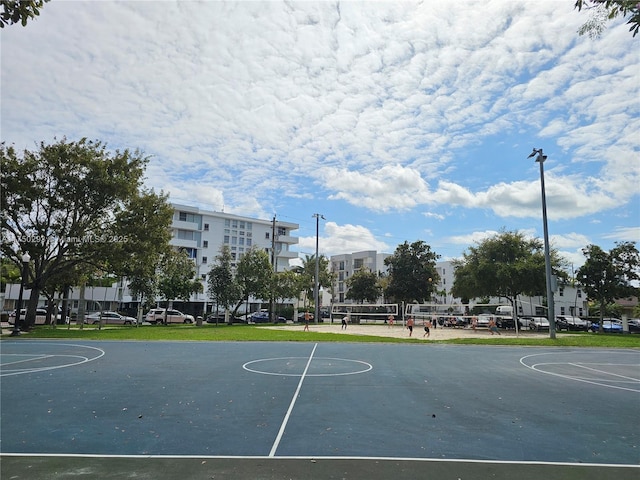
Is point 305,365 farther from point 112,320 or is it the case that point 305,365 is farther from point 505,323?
point 112,320

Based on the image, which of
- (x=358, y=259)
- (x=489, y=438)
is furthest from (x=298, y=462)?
(x=358, y=259)

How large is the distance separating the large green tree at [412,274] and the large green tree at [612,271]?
2306cm

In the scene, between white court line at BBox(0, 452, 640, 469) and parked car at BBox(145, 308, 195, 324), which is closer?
white court line at BBox(0, 452, 640, 469)

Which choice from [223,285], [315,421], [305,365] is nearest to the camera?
[315,421]

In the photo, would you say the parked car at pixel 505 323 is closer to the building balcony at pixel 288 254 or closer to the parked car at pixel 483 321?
the parked car at pixel 483 321

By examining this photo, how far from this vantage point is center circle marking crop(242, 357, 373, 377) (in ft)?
45.4

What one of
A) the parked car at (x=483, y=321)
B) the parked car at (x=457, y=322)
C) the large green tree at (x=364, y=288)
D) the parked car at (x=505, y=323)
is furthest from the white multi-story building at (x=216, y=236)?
the parked car at (x=505, y=323)

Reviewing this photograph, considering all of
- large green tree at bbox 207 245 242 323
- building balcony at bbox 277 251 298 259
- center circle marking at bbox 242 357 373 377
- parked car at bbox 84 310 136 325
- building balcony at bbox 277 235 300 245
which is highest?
building balcony at bbox 277 235 300 245

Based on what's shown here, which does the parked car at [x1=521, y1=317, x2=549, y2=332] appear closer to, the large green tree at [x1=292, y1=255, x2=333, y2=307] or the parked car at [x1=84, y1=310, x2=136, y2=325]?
the large green tree at [x1=292, y1=255, x2=333, y2=307]

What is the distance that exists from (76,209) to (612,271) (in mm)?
44672

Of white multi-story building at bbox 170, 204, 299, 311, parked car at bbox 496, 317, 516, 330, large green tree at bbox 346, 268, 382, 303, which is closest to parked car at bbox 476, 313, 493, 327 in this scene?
parked car at bbox 496, 317, 516, 330

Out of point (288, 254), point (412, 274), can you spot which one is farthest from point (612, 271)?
point (288, 254)

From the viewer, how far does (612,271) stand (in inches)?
1613

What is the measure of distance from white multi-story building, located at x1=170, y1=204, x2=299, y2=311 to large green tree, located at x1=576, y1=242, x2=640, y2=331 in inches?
1634
